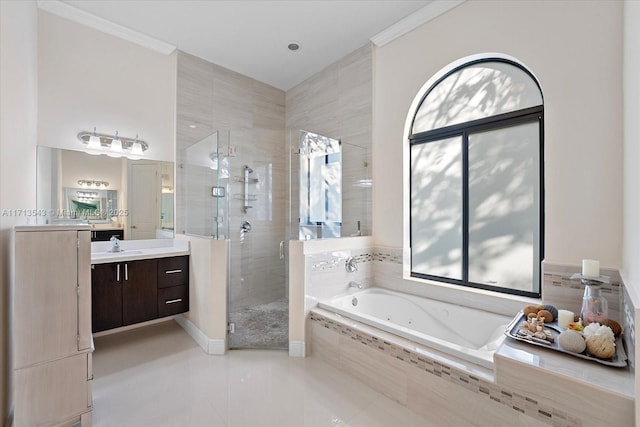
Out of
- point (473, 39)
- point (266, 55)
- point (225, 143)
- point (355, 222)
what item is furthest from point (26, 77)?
point (473, 39)

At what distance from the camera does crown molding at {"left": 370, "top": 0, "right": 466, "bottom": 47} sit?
2.52m

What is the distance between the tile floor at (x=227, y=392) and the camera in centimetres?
174

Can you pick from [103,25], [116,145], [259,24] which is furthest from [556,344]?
[103,25]

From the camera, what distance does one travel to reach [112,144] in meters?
2.95

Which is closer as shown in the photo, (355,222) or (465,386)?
(465,386)

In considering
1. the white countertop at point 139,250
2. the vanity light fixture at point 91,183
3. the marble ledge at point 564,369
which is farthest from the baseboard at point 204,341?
the marble ledge at point 564,369

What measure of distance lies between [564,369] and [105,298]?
326cm

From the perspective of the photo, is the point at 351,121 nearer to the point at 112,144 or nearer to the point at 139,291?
the point at 112,144

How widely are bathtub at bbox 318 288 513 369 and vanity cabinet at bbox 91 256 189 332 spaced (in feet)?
5.04

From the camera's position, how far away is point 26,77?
6.97 feet

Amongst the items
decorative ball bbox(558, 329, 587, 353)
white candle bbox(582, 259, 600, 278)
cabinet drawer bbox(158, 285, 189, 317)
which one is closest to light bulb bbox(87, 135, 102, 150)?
cabinet drawer bbox(158, 285, 189, 317)

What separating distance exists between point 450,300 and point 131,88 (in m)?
3.85

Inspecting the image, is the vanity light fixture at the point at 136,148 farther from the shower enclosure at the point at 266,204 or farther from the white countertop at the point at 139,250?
the white countertop at the point at 139,250

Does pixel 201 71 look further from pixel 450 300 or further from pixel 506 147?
pixel 450 300
